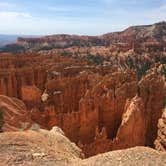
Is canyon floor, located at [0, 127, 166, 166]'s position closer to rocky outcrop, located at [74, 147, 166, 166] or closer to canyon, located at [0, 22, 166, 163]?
rocky outcrop, located at [74, 147, 166, 166]

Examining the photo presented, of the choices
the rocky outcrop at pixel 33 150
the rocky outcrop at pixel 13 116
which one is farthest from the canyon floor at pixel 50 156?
the rocky outcrop at pixel 13 116

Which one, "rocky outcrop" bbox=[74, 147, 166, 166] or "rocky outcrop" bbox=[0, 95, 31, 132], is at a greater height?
"rocky outcrop" bbox=[74, 147, 166, 166]

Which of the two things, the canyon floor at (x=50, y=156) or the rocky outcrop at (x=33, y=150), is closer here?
the canyon floor at (x=50, y=156)

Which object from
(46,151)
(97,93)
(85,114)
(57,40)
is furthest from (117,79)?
(57,40)

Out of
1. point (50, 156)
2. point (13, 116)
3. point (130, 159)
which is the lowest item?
point (13, 116)

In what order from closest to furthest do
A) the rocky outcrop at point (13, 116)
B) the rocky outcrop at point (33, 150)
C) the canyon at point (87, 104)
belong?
1. the rocky outcrop at point (33, 150)
2. the rocky outcrop at point (13, 116)
3. the canyon at point (87, 104)

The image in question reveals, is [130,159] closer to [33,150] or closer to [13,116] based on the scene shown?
[33,150]

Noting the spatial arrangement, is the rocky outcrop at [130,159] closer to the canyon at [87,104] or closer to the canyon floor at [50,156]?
the canyon floor at [50,156]

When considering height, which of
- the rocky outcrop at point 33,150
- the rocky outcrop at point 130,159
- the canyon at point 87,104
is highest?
the rocky outcrop at point 130,159

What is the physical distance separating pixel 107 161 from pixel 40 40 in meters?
118

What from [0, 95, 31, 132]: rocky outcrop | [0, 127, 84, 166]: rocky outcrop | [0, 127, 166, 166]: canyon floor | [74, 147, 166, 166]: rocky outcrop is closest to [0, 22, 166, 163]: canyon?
[0, 95, 31, 132]: rocky outcrop

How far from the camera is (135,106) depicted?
26.4 m

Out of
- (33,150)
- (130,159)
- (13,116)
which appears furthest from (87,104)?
(130,159)

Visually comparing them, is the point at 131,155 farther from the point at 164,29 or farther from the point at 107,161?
the point at 164,29
